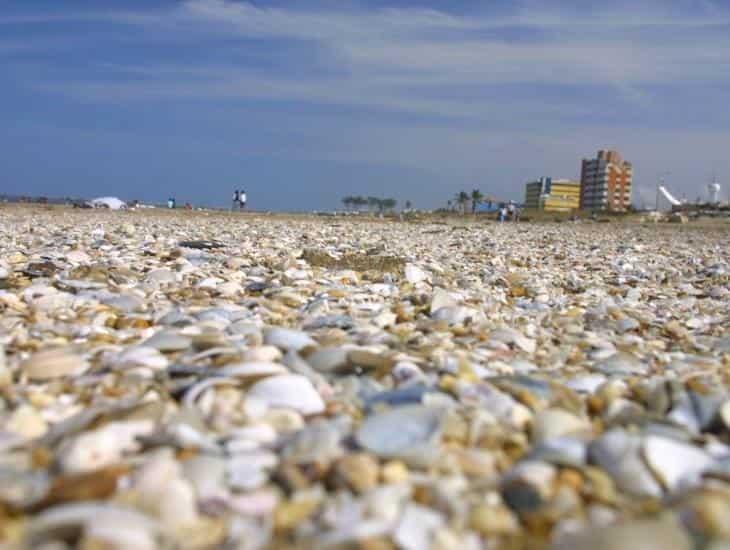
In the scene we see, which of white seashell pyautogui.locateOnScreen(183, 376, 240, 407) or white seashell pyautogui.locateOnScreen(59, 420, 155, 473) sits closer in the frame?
white seashell pyautogui.locateOnScreen(59, 420, 155, 473)

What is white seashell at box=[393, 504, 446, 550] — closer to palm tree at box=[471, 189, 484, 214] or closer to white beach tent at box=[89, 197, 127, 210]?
white beach tent at box=[89, 197, 127, 210]

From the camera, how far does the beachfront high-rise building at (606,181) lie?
109 meters

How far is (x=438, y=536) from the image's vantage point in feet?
5.00

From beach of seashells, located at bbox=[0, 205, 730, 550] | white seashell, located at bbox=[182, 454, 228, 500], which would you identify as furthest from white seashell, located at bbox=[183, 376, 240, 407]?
white seashell, located at bbox=[182, 454, 228, 500]

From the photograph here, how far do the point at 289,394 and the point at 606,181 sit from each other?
113m

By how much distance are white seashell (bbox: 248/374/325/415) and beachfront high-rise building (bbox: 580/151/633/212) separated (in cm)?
10838

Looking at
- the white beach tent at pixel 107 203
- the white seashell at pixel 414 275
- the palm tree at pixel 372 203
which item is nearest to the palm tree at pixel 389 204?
the palm tree at pixel 372 203

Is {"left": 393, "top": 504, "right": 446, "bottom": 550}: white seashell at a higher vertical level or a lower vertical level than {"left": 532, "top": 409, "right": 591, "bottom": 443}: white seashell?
lower

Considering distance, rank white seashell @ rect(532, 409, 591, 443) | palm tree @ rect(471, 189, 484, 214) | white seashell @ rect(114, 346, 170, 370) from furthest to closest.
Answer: palm tree @ rect(471, 189, 484, 214), white seashell @ rect(114, 346, 170, 370), white seashell @ rect(532, 409, 591, 443)

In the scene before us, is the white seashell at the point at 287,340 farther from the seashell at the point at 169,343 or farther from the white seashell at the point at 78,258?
the white seashell at the point at 78,258

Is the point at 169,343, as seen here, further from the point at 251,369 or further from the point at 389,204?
the point at 389,204

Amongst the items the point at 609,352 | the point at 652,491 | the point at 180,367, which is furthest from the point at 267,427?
the point at 609,352

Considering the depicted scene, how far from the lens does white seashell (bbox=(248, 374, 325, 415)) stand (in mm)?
2225

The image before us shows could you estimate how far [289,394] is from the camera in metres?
2.26
